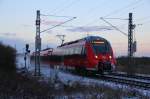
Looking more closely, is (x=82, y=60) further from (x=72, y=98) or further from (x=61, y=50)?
(x=72, y=98)

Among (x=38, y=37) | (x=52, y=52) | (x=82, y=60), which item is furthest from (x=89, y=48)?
(x=52, y=52)

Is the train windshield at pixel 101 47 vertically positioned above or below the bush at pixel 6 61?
above

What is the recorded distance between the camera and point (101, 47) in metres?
40.7

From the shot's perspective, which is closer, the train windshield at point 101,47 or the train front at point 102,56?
the train front at point 102,56

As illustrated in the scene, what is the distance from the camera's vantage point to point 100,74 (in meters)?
42.5

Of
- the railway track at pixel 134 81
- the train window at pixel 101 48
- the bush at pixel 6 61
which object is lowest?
the railway track at pixel 134 81

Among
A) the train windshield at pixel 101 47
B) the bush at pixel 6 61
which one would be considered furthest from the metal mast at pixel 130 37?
the bush at pixel 6 61

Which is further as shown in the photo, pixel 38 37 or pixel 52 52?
pixel 52 52

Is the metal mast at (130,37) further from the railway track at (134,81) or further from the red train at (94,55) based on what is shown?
the railway track at (134,81)

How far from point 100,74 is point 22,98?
27663 millimetres

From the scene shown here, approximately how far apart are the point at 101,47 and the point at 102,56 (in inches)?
40.9

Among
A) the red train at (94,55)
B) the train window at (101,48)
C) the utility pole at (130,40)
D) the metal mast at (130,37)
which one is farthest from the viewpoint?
the metal mast at (130,37)

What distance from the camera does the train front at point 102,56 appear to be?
1547 inches

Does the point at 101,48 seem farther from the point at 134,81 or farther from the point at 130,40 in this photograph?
the point at 134,81
